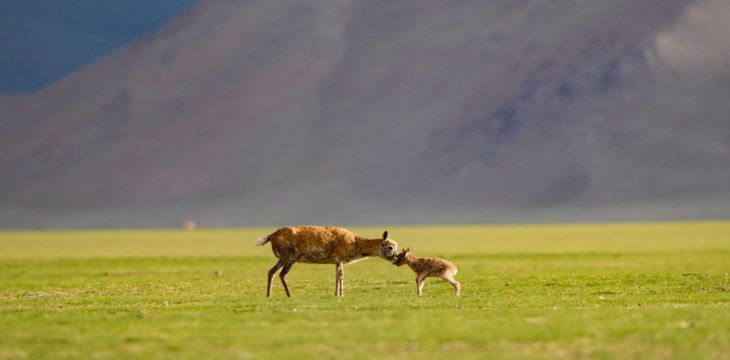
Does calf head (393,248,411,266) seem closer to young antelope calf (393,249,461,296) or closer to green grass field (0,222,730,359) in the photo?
young antelope calf (393,249,461,296)

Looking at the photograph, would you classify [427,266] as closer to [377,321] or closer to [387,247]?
[387,247]

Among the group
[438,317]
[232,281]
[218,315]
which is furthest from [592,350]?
[232,281]

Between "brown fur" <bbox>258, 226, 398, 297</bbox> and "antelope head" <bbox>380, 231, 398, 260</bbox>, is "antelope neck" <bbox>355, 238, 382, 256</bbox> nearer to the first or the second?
"brown fur" <bbox>258, 226, 398, 297</bbox>

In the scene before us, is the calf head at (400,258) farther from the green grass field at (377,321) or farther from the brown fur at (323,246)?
the green grass field at (377,321)

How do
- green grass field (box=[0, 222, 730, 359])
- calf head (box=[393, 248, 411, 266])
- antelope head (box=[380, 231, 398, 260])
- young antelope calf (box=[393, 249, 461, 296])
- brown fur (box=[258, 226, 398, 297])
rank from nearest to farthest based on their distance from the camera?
green grass field (box=[0, 222, 730, 359]) → brown fur (box=[258, 226, 398, 297]) → antelope head (box=[380, 231, 398, 260]) → calf head (box=[393, 248, 411, 266]) → young antelope calf (box=[393, 249, 461, 296])

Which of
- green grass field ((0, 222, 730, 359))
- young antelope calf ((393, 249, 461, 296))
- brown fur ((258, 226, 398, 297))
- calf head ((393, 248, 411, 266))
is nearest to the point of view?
green grass field ((0, 222, 730, 359))

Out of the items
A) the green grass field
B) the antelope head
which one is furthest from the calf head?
the green grass field

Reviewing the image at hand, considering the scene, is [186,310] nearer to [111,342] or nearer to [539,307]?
[111,342]

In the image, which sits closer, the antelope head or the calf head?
the antelope head

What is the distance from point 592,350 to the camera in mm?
18125

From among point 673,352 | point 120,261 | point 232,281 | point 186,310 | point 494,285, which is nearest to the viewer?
point 673,352

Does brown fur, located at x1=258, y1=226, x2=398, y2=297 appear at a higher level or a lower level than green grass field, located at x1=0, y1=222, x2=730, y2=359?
higher

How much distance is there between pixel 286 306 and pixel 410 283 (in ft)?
40.2

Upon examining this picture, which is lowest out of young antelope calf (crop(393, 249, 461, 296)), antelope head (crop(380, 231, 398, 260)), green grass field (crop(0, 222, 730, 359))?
green grass field (crop(0, 222, 730, 359))
